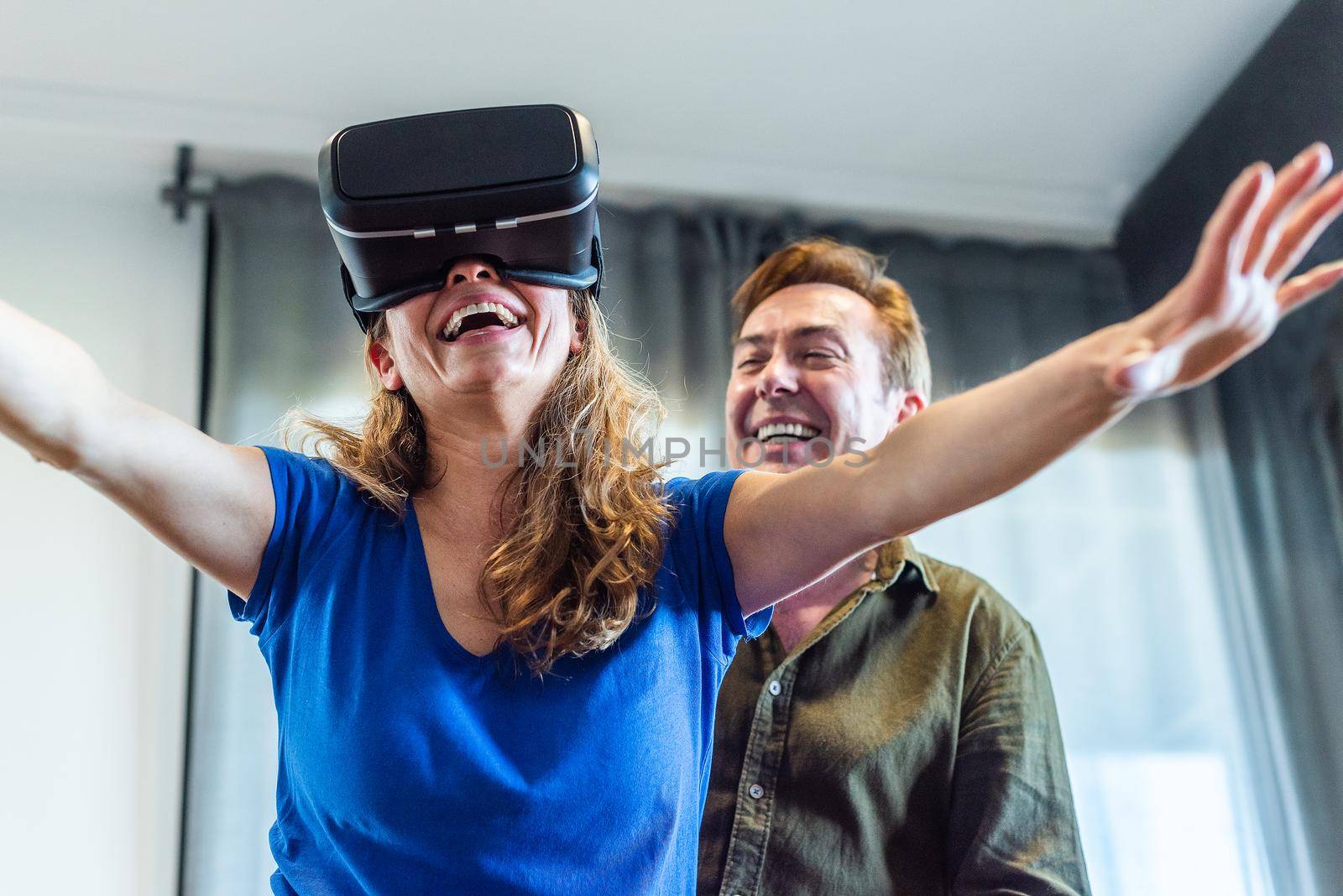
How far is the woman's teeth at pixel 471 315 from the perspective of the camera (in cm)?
97

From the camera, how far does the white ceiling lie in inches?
90.8

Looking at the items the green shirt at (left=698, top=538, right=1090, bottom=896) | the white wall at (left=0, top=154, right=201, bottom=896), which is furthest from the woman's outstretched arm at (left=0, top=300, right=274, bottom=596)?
the white wall at (left=0, top=154, right=201, bottom=896)

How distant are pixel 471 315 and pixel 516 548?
19 centimetres

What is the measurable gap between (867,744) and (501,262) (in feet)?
2.68

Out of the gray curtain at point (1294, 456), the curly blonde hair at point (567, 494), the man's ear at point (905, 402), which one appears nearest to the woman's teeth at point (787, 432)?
the man's ear at point (905, 402)

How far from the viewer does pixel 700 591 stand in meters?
0.91

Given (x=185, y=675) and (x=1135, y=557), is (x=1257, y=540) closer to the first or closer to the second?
(x=1135, y=557)

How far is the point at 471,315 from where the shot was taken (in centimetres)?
97

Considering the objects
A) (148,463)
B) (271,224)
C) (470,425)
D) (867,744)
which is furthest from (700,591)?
(271,224)

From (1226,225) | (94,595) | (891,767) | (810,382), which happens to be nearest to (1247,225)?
(1226,225)

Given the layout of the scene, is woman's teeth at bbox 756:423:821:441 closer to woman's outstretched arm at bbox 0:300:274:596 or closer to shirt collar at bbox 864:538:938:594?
shirt collar at bbox 864:538:938:594

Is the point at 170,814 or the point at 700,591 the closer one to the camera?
the point at 700,591

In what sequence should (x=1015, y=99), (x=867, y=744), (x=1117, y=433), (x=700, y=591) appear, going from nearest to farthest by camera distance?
(x=700, y=591), (x=867, y=744), (x=1015, y=99), (x=1117, y=433)

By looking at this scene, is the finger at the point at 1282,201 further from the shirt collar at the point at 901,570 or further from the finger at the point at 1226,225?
the shirt collar at the point at 901,570
